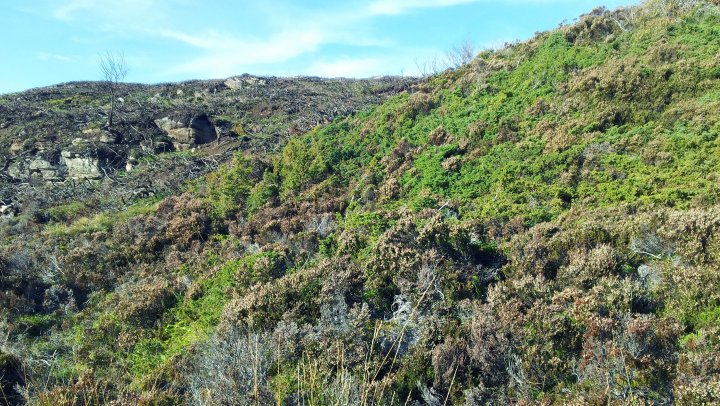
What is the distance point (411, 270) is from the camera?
8172 millimetres

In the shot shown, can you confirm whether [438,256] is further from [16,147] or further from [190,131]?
[16,147]

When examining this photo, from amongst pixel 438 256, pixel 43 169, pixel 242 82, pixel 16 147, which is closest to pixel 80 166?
pixel 43 169

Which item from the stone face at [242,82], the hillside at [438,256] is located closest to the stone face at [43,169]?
the hillside at [438,256]

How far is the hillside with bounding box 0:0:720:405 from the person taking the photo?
18.5ft

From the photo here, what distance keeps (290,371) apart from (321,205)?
22.9 feet

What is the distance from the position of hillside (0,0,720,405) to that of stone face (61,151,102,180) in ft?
11.2

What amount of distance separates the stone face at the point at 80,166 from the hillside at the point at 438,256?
343 centimetres

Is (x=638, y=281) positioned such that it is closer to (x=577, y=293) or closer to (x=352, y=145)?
(x=577, y=293)

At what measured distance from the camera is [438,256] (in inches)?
325

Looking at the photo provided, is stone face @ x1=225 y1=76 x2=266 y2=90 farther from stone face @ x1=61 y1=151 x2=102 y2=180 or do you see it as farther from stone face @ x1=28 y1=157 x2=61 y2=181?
stone face @ x1=28 y1=157 x2=61 y2=181

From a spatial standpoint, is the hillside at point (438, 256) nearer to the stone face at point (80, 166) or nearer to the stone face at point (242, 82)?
the stone face at point (80, 166)

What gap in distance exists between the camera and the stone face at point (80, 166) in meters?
21.3

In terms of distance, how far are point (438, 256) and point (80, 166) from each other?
19.6 metres

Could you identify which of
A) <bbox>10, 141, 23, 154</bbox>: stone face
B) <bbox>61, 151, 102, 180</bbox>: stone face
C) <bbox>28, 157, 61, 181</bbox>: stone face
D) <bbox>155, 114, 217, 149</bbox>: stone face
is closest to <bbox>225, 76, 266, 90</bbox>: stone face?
<bbox>155, 114, 217, 149</bbox>: stone face
